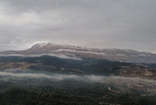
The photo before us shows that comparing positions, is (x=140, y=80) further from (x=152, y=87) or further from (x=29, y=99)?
(x=29, y=99)

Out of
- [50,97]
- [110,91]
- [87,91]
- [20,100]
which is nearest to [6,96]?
[20,100]

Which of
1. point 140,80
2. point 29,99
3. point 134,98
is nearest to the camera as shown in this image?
point 29,99

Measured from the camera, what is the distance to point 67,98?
364 feet

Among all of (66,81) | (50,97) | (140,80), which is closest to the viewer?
(50,97)

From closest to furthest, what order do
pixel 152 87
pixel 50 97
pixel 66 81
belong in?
pixel 50 97, pixel 152 87, pixel 66 81

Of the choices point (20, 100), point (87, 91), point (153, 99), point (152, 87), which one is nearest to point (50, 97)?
point (20, 100)

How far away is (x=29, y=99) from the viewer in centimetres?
9988

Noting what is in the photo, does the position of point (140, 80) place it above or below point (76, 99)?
above

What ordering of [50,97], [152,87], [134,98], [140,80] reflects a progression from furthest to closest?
[140,80] → [152,87] → [134,98] → [50,97]

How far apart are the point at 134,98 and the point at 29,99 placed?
6772 centimetres

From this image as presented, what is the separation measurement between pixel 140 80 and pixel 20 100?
310 ft

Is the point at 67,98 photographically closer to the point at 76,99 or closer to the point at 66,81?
the point at 76,99

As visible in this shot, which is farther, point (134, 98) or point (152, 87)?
point (152, 87)

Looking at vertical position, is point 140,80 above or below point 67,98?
above
